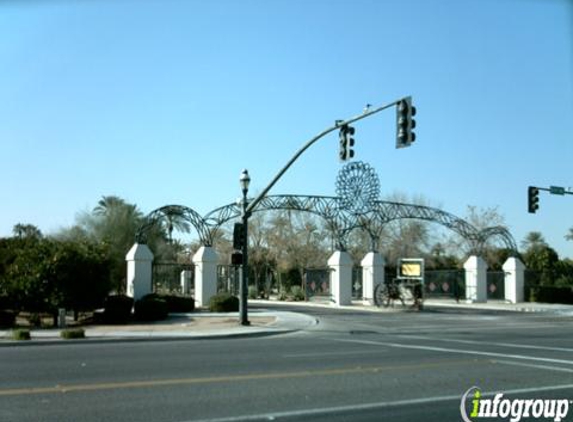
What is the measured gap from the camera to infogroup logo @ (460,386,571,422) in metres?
9.33

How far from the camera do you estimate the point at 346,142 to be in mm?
23094

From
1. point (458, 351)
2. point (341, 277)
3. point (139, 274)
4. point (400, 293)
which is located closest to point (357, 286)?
point (341, 277)

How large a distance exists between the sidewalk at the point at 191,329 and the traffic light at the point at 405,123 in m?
8.39

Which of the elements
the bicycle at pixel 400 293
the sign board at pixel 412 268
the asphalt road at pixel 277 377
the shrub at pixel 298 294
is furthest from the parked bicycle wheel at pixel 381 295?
the asphalt road at pixel 277 377

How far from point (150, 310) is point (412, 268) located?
1679 cm

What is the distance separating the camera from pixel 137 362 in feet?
49.6

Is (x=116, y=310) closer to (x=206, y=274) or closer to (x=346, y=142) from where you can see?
(x=206, y=274)

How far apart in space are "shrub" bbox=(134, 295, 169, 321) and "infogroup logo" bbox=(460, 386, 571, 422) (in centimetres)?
2139

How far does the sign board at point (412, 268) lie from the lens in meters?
40.1

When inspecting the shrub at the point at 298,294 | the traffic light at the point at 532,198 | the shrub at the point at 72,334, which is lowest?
the shrub at the point at 298,294

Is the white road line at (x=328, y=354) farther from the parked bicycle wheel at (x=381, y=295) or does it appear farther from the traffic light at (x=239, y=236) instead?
the parked bicycle wheel at (x=381, y=295)

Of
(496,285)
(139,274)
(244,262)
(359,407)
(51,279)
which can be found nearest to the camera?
(359,407)

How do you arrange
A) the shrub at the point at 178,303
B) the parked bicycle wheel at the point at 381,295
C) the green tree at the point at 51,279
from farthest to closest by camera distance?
the parked bicycle wheel at the point at 381,295
the shrub at the point at 178,303
the green tree at the point at 51,279

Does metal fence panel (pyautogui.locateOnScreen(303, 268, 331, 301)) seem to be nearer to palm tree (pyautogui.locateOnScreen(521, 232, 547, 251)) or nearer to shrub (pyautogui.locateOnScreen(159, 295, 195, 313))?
shrub (pyautogui.locateOnScreen(159, 295, 195, 313))
